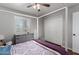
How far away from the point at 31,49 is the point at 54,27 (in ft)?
1.88

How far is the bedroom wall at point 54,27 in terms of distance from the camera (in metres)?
1.33

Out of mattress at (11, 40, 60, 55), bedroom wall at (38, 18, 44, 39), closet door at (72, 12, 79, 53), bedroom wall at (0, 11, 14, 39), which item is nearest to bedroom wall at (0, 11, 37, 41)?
bedroom wall at (0, 11, 14, 39)

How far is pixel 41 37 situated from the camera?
1436 mm

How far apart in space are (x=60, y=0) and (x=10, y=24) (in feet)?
2.90

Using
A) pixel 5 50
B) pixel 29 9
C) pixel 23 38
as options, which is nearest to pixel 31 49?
pixel 23 38

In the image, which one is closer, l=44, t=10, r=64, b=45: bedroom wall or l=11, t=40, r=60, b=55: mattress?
l=11, t=40, r=60, b=55: mattress

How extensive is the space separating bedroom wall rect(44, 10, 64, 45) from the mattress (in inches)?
7.8

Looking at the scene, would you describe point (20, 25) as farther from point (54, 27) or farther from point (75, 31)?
point (75, 31)

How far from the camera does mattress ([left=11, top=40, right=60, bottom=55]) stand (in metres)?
1.22

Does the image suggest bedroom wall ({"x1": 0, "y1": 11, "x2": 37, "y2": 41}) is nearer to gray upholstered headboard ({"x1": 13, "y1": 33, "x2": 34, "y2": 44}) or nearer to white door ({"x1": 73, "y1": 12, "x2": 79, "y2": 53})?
gray upholstered headboard ({"x1": 13, "y1": 33, "x2": 34, "y2": 44})

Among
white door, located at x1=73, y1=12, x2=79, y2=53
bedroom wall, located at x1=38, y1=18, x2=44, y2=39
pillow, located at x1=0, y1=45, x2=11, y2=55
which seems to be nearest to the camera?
pillow, located at x1=0, y1=45, x2=11, y2=55

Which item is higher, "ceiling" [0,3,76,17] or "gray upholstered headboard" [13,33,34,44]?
"ceiling" [0,3,76,17]

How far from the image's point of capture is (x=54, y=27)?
55.6 inches
